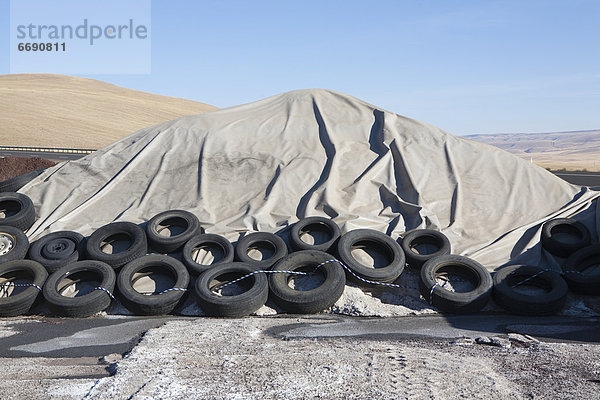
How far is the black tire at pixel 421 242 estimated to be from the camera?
1032 cm

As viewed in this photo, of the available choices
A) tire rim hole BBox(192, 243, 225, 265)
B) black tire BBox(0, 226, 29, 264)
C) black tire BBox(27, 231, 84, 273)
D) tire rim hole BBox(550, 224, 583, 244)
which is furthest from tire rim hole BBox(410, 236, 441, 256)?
black tire BBox(0, 226, 29, 264)

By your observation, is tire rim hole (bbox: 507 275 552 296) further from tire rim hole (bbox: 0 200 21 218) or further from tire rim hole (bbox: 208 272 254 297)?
tire rim hole (bbox: 0 200 21 218)

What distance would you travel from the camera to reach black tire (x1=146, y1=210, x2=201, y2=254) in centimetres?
1077

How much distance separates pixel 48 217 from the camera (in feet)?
41.3

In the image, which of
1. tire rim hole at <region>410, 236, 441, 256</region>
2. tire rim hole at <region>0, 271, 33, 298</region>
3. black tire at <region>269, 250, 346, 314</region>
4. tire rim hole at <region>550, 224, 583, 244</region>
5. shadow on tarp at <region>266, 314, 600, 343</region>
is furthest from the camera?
tire rim hole at <region>550, 224, 583, 244</region>

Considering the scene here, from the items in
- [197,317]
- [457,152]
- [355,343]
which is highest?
[457,152]

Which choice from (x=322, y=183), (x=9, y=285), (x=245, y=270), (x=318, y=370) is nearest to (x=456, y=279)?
(x=245, y=270)

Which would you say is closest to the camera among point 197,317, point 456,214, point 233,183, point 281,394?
point 281,394

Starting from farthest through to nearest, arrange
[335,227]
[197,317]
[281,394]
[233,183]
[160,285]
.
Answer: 1. [233,183]
2. [335,227]
3. [160,285]
4. [197,317]
5. [281,394]

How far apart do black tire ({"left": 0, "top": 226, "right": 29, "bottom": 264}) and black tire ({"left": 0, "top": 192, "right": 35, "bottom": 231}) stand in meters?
0.86

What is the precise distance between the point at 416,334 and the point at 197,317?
347cm

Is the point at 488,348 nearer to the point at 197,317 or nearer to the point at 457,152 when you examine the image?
the point at 197,317

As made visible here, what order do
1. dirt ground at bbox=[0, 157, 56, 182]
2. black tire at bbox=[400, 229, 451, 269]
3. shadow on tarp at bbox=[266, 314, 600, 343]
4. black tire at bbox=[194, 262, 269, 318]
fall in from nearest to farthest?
shadow on tarp at bbox=[266, 314, 600, 343], black tire at bbox=[194, 262, 269, 318], black tire at bbox=[400, 229, 451, 269], dirt ground at bbox=[0, 157, 56, 182]

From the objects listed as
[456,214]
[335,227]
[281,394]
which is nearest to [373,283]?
[335,227]
